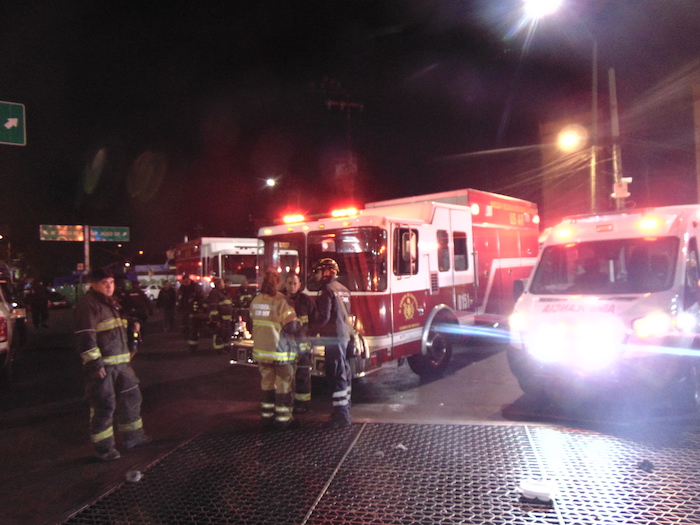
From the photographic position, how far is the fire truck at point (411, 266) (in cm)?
697

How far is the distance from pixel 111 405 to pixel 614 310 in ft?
16.9

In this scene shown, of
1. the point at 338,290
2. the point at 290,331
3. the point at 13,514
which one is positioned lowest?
the point at 13,514

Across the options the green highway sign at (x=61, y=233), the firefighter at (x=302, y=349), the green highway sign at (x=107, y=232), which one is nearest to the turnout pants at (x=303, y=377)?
the firefighter at (x=302, y=349)

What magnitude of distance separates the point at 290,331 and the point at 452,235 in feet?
12.8

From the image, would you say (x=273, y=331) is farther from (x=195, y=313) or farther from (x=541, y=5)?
(x=541, y=5)

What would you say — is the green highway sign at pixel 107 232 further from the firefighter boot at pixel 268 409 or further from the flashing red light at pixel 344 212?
the firefighter boot at pixel 268 409

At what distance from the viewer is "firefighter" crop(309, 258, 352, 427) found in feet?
19.1

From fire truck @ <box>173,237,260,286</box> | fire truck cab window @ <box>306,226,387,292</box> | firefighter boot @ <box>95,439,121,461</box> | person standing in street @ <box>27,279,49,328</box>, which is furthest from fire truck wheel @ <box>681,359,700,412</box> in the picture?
person standing in street @ <box>27,279,49,328</box>

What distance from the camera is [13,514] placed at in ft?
13.1

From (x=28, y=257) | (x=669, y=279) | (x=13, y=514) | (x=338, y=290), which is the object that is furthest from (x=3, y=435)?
(x=28, y=257)

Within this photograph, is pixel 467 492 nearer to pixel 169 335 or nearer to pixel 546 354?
pixel 546 354

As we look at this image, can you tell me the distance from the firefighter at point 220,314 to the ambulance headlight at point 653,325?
7625mm

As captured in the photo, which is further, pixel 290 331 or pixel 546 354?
pixel 546 354

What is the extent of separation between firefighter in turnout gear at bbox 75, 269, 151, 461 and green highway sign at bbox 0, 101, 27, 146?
6.12 metres
